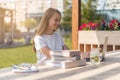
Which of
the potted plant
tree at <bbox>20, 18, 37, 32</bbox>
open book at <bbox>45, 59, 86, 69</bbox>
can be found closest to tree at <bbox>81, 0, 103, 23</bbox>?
the potted plant

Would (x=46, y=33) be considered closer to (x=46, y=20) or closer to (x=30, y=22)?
(x=46, y=20)

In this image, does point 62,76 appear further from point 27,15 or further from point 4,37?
point 4,37

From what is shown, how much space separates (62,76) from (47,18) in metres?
0.66

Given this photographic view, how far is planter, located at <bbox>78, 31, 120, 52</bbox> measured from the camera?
13.0 feet

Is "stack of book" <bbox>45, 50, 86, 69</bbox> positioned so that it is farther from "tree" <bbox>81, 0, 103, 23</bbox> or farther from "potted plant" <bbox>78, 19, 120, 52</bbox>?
"tree" <bbox>81, 0, 103, 23</bbox>

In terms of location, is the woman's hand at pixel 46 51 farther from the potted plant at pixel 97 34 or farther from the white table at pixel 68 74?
the potted plant at pixel 97 34

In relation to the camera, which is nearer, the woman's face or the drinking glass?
the drinking glass

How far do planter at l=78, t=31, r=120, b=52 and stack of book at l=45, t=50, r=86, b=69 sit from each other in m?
2.62

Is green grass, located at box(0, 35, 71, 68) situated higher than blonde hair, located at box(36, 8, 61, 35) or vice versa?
blonde hair, located at box(36, 8, 61, 35)

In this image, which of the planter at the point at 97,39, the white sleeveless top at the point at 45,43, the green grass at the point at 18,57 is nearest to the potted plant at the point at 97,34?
the planter at the point at 97,39

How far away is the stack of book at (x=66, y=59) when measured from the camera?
4.38ft

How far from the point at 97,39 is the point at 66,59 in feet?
9.02

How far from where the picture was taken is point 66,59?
136 cm

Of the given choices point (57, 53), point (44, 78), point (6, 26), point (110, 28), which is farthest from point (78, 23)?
point (6, 26)
